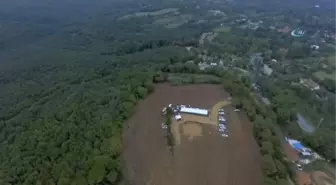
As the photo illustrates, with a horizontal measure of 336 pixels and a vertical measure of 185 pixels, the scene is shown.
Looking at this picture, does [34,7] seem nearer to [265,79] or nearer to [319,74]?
[265,79]

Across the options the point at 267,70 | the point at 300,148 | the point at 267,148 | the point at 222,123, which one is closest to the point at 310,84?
the point at 267,70

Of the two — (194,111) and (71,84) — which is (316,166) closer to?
A: (194,111)

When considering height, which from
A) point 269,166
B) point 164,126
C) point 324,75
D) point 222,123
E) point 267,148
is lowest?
point 324,75

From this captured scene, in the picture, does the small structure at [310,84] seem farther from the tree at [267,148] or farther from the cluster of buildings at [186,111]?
the cluster of buildings at [186,111]

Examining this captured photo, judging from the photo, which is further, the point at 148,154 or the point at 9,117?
the point at 9,117

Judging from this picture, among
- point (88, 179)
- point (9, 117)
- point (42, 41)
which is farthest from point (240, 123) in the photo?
point (42, 41)

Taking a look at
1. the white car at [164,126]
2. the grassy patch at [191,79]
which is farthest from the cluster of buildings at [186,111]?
the grassy patch at [191,79]
